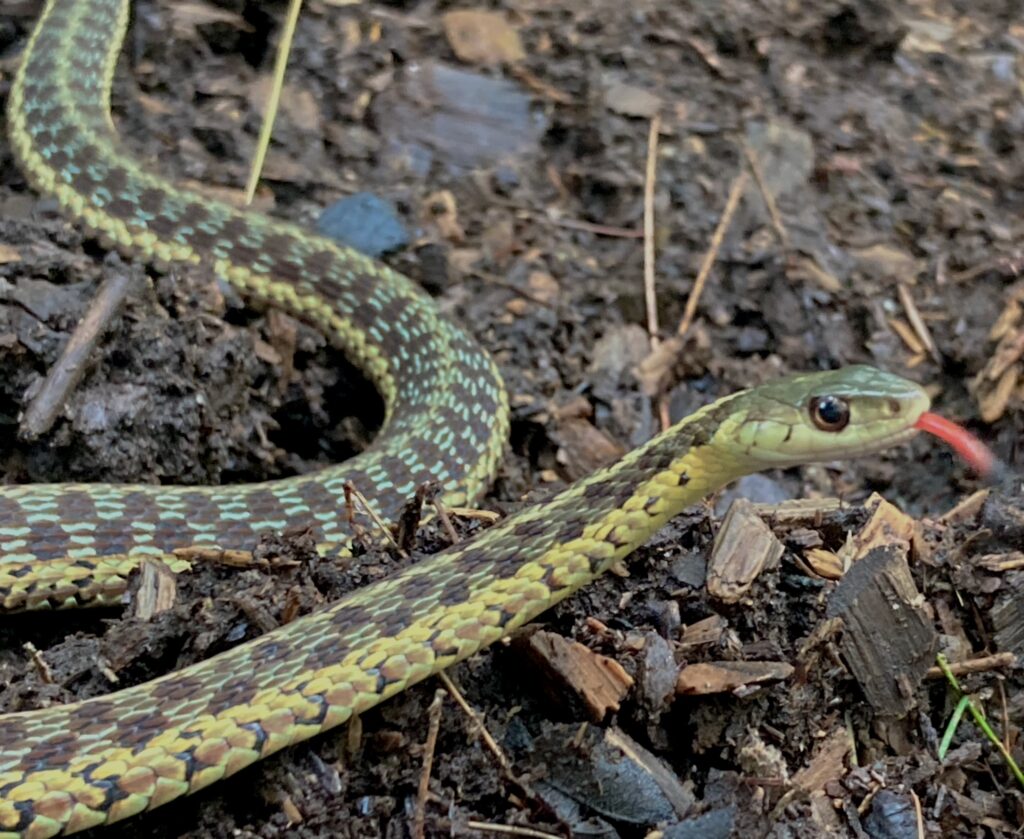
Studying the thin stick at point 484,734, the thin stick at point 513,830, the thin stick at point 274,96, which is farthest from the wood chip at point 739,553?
the thin stick at point 274,96

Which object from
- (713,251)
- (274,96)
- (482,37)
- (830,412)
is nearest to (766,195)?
(713,251)

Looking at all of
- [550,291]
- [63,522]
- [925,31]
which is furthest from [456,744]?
[925,31]

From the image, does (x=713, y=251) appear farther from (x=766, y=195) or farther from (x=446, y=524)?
(x=446, y=524)

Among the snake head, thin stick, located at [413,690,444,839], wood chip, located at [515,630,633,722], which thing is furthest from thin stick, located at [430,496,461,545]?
the snake head

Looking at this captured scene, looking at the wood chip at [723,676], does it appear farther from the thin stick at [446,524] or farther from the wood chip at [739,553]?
the thin stick at [446,524]

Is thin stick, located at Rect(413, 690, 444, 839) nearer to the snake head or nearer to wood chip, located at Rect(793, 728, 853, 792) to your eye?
Result: wood chip, located at Rect(793, 728, 853, 792)

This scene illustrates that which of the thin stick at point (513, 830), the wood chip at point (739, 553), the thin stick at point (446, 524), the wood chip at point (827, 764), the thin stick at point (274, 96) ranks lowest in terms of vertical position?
the wood chip at point (827, 764)
